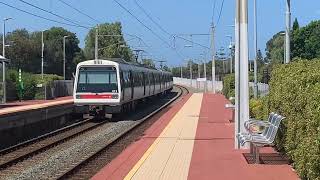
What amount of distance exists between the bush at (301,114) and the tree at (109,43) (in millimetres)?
106212

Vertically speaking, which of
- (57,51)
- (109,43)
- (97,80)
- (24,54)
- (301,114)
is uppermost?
(109,43)

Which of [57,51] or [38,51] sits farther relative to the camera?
[57,51]

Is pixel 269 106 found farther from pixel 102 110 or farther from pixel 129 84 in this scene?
pixel 129 84

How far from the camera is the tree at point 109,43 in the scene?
398ft

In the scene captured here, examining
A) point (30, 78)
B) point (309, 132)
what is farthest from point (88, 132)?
point (30, 78)

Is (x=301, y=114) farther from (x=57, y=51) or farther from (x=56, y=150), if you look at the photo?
(x=57, y=51)

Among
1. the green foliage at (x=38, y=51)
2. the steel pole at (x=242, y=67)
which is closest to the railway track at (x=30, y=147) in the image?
the steel pole at (x=242, y=67)

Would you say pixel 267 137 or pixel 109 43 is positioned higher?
pixel 109 43

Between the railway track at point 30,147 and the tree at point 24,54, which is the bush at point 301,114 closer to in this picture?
the railway track at point 30,147

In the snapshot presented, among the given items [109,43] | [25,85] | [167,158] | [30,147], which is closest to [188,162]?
[167,158]

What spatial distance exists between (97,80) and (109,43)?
101 metres

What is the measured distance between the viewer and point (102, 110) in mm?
29359

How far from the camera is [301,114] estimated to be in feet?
31.3

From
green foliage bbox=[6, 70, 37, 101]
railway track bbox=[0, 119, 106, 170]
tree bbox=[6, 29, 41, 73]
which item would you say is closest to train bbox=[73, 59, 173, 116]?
railway track bbox=[0, 119, 106, 170]
